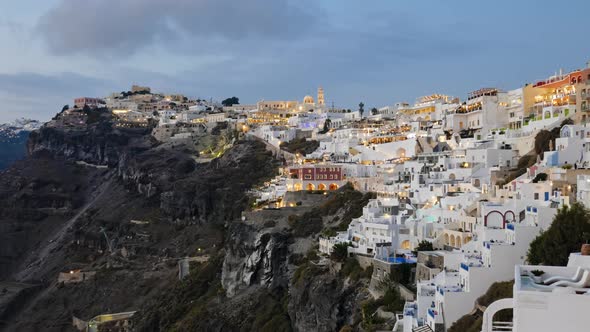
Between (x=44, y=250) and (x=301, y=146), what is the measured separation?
42815mm

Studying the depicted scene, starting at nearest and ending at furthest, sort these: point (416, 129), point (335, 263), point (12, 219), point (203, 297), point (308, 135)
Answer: point (335, 263) → point (203, 297) → point (416, 129) → point (308, 135) → point (12, 219)

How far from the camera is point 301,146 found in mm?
92688

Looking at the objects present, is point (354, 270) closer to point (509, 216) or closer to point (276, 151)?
point (509, 216)

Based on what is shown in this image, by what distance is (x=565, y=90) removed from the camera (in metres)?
54.2

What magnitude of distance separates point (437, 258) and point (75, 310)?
5697 centimetres

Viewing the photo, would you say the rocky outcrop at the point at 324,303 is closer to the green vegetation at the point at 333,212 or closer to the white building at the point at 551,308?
the green vegetation at the point at 333,212

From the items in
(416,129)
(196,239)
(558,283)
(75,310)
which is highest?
(416,129)

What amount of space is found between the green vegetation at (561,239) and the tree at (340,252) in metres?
19.6

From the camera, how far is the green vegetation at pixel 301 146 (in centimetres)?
9006

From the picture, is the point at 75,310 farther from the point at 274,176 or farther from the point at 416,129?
the point at 416,129

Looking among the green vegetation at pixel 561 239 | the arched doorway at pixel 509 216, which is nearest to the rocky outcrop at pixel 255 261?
the arched doorway at pixel 509 216

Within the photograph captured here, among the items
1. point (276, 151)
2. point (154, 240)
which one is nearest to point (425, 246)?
point (276, 151)

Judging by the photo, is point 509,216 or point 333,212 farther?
point 333,212

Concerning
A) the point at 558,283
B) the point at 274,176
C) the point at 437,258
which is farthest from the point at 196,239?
the point at 558,283
